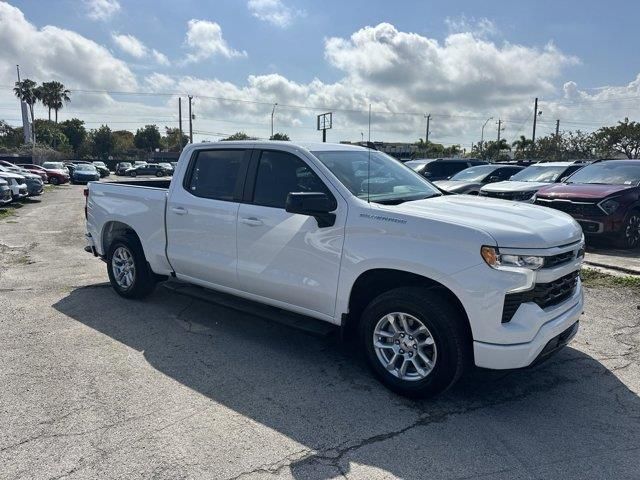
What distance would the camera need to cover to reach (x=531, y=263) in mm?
3424

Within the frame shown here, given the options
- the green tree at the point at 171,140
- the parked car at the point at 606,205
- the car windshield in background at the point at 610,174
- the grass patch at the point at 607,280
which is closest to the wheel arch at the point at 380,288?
the grass patch at the point at 607,280

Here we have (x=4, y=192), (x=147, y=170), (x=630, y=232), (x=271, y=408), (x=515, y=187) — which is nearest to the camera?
(x=271, y=408)

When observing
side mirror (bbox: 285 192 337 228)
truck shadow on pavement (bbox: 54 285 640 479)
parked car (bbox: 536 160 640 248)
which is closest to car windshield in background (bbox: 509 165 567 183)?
parked car (bbox: 536 160 640 248)

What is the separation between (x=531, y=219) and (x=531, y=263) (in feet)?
1.66

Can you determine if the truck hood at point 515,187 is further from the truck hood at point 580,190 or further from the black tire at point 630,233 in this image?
the black tire at point 630,233

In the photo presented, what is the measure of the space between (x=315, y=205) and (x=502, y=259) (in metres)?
1.42

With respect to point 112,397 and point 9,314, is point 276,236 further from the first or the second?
point 9,314

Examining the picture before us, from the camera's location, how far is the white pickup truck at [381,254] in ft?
11.2

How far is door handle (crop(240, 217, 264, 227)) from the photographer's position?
15.1 feet

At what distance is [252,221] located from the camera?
4.66 m

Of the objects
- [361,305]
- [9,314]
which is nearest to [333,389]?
[361,305]

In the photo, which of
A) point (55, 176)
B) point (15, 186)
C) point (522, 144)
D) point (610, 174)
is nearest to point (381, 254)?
point (610, 174)

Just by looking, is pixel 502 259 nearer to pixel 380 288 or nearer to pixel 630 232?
pixel 380 288

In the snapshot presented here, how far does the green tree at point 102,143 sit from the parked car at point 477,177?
76.2 metres
